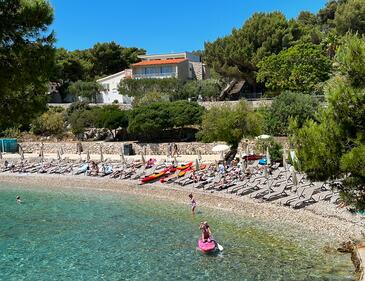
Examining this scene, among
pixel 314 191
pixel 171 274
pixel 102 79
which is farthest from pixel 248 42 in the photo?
pixel 171 274

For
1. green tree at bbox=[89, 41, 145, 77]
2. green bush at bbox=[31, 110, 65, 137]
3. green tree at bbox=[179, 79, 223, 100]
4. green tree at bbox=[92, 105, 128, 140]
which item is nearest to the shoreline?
green tree at bbox=[92, 105, 128, 140]

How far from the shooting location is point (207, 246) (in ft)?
62.3

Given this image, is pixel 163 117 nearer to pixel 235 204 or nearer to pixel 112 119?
pixel 112 119

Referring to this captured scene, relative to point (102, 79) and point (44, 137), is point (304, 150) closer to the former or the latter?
point (44, 137)

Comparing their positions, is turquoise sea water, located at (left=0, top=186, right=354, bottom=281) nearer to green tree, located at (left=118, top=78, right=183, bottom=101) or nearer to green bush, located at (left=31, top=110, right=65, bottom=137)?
green bush, located at (left=31, top=110, right=65, bottom=137)

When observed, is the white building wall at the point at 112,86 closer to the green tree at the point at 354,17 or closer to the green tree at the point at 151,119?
the green tree at the point at 151,119

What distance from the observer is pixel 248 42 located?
60.2m

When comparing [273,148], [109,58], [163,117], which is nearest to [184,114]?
[163,117]

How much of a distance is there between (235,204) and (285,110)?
17256 mm

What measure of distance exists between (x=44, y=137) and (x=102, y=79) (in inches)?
711

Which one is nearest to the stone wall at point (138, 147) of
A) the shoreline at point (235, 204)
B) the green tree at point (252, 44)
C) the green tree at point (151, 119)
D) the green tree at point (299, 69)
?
the green tree at point (151, 119)

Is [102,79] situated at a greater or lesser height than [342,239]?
greater

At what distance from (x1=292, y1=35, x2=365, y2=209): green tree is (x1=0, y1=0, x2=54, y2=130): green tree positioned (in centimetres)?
710

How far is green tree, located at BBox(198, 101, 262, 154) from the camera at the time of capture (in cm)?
3625
